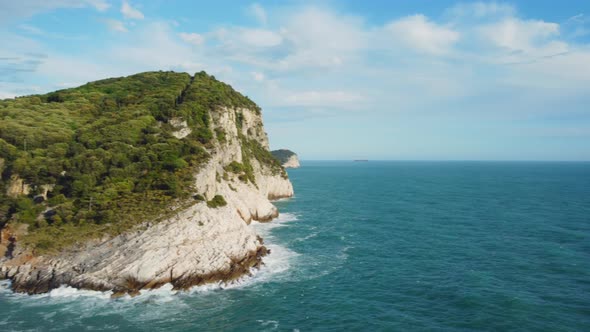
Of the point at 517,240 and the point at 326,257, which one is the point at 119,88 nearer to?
the point at 326,257

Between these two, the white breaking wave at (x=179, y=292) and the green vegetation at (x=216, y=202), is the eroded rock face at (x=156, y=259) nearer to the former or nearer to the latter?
the white breaking wave at (x=179, y=292)

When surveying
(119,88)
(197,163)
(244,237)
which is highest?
(119,88)

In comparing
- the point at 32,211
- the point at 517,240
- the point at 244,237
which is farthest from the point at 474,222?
the point at 32,211

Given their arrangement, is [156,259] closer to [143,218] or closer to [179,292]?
[179,292]

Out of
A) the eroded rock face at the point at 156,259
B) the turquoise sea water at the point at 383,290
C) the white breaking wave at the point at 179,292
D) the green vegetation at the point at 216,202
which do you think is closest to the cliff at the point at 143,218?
the eroded rock face at the point at 156,259

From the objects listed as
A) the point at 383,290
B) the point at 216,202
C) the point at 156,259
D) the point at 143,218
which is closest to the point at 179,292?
the point at 156,259

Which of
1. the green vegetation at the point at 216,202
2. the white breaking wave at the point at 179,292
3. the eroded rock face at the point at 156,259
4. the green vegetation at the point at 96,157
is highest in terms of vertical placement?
the green vegetation at the point at 96,157
